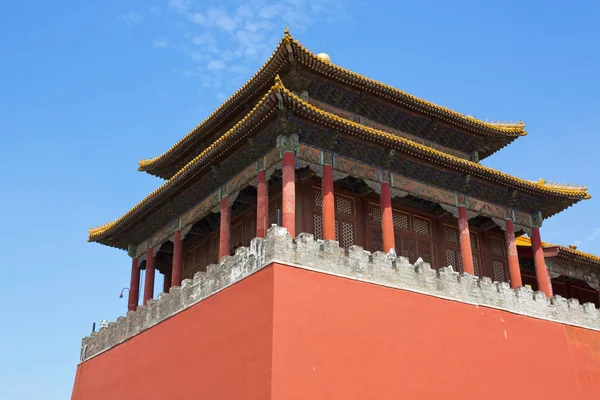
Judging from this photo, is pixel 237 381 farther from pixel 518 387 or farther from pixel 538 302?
pixel 538 302

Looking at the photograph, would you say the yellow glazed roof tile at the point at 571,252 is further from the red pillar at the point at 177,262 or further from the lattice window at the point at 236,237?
the red pillar at the point at 177,262

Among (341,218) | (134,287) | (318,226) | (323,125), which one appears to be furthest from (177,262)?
(323,125)

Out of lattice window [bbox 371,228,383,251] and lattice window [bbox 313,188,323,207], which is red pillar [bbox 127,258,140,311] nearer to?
lattice window [bbox 313,188,323,207]

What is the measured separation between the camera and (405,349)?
1506cm

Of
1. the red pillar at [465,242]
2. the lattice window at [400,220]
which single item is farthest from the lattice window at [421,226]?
the red pillar at [465,242]

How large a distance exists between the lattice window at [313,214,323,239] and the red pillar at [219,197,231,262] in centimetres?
226

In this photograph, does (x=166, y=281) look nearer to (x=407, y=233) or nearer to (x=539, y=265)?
(x=407, y=233)

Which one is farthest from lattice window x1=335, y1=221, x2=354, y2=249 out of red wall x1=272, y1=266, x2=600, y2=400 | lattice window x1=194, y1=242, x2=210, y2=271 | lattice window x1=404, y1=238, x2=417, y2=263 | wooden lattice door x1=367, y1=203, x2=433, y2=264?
lattice window x1=194, y1=242, x2=210, y2=271

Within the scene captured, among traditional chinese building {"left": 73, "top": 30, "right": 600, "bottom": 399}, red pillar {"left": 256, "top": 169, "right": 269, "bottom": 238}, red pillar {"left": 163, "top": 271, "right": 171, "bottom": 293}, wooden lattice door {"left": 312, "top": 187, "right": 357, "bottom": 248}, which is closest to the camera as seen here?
traditional chinese building {"left": 73, "top": 30, "right": 600, "bottom": 399}

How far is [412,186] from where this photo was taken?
1875cm

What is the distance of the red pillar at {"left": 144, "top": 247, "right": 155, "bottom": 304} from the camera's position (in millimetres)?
21484

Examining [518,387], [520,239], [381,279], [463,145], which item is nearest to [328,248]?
[381,279]

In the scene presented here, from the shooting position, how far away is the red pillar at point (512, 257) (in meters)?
19.1

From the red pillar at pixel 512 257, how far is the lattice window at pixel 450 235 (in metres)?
1.41
